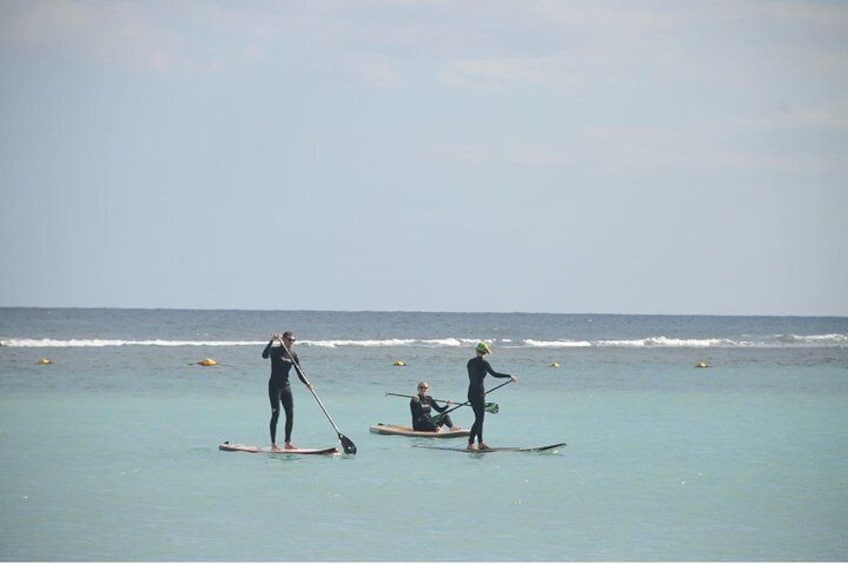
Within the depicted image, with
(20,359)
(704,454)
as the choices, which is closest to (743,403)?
(704,454)

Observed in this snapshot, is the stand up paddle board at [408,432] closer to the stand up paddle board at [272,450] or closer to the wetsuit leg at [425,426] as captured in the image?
the wetsuit leg at [425,426]

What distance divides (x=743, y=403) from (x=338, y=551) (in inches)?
757

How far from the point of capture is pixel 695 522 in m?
12.7

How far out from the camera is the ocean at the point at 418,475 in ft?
37.8

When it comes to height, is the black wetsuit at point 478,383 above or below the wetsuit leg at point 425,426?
above

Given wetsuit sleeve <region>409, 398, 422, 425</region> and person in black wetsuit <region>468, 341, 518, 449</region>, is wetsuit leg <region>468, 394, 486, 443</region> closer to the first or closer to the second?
person in black wetsuit <region>468, 341, 518, 449</region>

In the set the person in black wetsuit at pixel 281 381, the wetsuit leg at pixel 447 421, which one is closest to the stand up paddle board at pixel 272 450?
the person in black wetsuit at pixel 281 381

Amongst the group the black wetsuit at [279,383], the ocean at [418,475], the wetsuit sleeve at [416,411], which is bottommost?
the ocean at [418,475]

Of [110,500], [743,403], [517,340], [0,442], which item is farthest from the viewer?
[517,340]

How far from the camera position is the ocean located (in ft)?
37.8

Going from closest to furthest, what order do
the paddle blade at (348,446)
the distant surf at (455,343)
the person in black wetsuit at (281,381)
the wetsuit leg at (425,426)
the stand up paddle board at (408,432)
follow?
the person in black wetsuit at (281,381) → the paddle blade at (348,446) → the stand up paddle board at (408,432) → the wetsuit leg at (425,426) → the distant surf at (455,343)

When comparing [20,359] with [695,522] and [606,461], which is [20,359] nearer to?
[606,461]

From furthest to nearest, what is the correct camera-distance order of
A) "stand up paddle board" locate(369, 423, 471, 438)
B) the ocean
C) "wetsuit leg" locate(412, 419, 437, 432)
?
"wetsuit leg" locate(412, 419, 437, 432), "stand up paddle board" locate(369, 423, 471, 438), the ocean

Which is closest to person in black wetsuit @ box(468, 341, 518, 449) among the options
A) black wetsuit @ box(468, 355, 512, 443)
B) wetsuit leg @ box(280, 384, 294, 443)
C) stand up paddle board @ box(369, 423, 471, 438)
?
black wetsuit @ box(468, 355, 512, 443)
